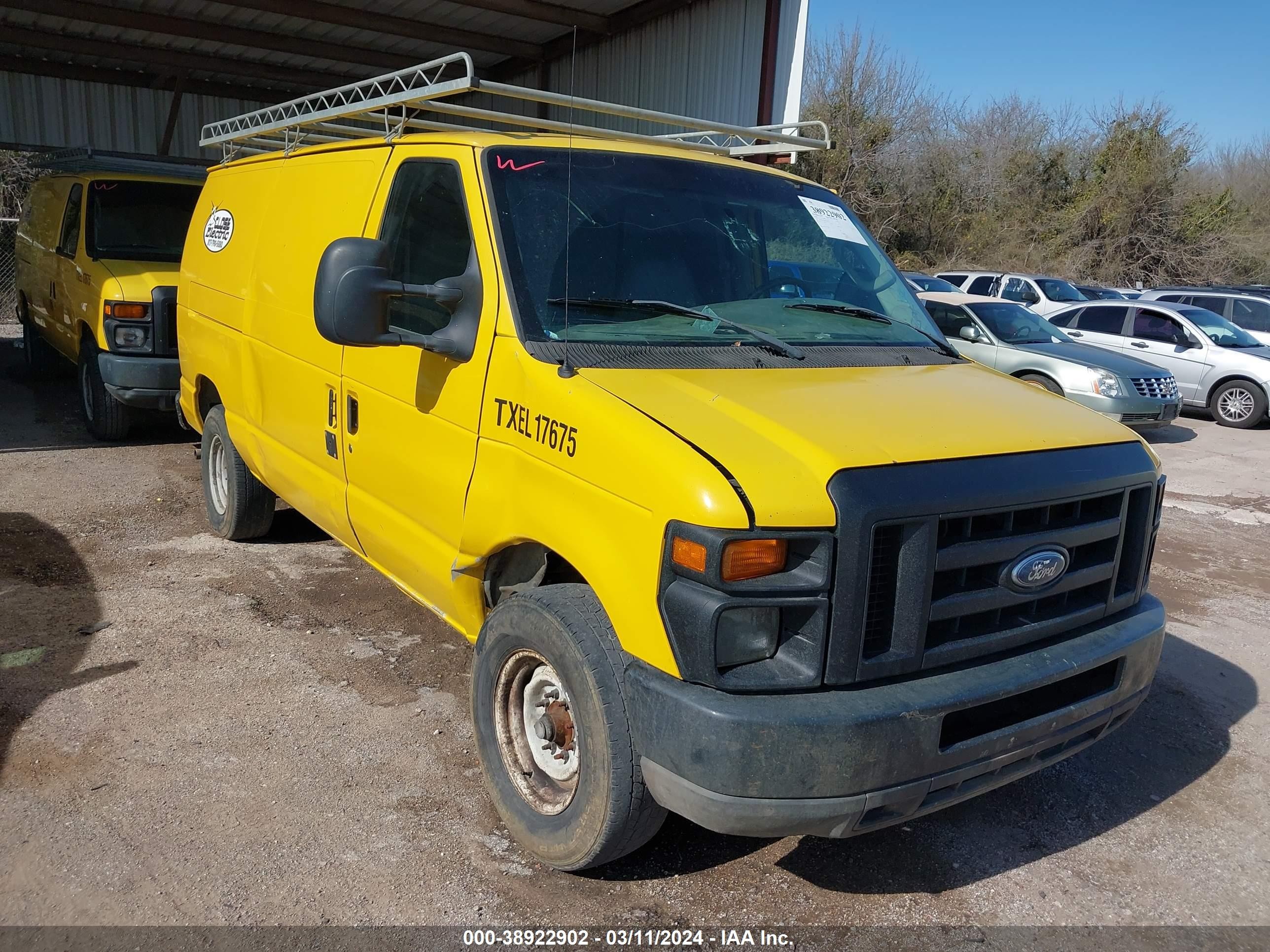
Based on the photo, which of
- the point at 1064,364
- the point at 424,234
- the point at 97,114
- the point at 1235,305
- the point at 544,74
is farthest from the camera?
the point at 1235,305

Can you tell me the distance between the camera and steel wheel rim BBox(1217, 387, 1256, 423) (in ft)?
45.6

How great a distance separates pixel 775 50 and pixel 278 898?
10112mm

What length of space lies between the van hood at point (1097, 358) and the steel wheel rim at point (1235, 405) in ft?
9.94

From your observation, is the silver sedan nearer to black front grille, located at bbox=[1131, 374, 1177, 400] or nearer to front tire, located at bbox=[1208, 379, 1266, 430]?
black front grille, located at bbox=[1131, 374, 1177, 400]

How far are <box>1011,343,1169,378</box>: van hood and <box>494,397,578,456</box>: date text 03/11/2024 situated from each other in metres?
9.78

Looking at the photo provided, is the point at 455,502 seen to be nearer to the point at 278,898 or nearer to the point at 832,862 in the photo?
the point at 278,898

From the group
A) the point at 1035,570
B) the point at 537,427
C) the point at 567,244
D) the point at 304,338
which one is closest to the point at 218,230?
the point at 304,338

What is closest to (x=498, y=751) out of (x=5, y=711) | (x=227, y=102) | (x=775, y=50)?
(x=5, y=711)

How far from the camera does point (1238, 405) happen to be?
14.0 metres

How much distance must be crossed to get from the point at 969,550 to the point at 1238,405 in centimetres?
1354

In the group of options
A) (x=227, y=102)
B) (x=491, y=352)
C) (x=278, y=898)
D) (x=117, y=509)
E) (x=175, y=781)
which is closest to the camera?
Result: (x=278, y=898)

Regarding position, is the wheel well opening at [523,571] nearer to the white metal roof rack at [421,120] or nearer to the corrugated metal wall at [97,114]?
the white metal roof rack at [421,120]

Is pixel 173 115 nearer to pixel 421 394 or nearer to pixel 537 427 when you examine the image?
pixel 421 394

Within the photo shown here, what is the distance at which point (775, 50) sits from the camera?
10.9m
